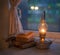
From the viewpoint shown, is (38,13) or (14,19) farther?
(38,13)

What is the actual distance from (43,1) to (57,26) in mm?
446

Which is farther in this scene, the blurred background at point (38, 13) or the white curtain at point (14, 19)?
the blurred background at point (38, 13)

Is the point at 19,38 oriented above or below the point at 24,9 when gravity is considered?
below

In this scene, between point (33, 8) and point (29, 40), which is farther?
point (33, 8)

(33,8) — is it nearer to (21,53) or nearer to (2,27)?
(2,27)

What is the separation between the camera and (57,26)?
270 cm

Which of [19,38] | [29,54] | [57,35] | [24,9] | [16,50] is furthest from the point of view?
[24,9]

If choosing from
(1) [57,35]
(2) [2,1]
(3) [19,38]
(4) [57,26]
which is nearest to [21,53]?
(3) [19,38]

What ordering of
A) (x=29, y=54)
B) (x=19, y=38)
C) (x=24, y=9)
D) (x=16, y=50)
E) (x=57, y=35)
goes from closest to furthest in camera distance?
(x=29, y=54)
(x=16, y=50)
(x=19, y=38)
(x=57, y=35)
(x=24, y=9)

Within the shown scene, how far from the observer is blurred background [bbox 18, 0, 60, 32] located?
2672 mm

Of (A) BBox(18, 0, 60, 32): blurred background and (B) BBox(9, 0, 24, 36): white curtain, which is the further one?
(A) BBox(18, 0, 60, 32): blurred background

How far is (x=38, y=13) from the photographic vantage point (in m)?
2.72

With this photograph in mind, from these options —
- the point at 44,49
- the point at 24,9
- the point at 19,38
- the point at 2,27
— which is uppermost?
the point at 24,9

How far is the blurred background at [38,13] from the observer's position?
2.67 metres
